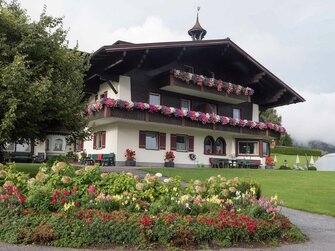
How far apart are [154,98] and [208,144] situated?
672 centimetres

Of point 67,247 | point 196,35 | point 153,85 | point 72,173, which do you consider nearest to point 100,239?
point 67,247

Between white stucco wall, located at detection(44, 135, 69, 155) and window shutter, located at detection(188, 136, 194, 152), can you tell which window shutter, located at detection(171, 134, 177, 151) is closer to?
window shutter, located at detection(188, 136, 194, 152)

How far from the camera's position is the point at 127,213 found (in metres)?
7.25

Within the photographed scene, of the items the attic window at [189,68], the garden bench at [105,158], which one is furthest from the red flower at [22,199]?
the attic window at [189,68]

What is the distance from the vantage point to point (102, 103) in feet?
81.3

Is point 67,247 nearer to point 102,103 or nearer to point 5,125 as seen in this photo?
point 5,125

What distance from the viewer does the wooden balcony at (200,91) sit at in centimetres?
2757

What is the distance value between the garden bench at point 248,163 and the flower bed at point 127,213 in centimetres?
2358

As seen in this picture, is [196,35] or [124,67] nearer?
[124,67]

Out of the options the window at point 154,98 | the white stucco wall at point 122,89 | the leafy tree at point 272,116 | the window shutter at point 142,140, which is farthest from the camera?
the leafy tree at point 272,116

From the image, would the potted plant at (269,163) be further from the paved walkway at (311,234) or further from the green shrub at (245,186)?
the green shrub at (245,186)

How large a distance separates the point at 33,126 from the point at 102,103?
1040 centimetres

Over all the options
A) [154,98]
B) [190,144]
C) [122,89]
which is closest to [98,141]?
[122,89]

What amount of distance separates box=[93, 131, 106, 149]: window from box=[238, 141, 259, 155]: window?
1246 cm
